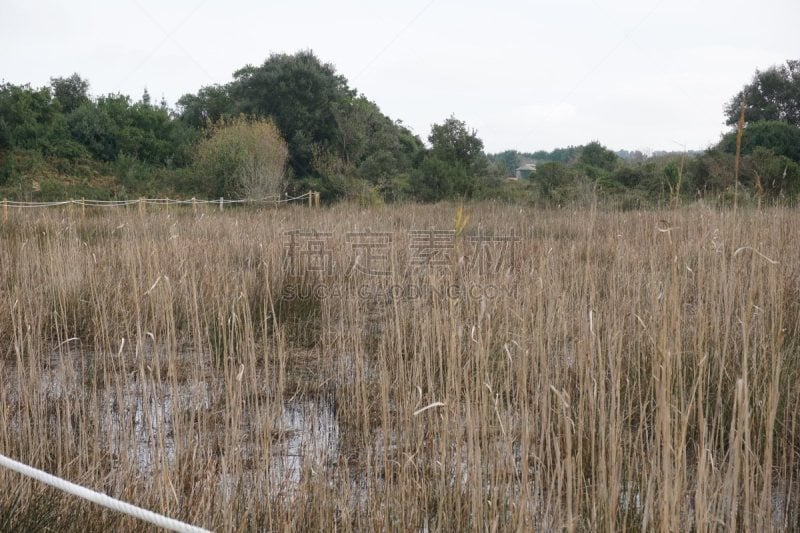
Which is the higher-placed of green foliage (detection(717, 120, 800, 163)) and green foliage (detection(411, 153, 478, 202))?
green foliage (detection(717, 120, 800, 163))

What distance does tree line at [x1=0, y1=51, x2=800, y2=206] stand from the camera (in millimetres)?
12438

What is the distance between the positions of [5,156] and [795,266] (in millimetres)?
15633

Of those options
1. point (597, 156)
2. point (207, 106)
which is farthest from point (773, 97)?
point (207, 106)

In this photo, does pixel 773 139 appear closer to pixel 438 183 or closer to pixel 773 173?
pixel 773 173

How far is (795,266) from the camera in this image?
9.80ft

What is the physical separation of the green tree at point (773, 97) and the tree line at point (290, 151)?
0.15ft

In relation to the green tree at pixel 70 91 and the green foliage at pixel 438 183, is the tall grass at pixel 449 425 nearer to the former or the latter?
the green foliage at pixel 438 183

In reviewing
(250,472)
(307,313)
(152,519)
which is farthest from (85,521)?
(307,313)

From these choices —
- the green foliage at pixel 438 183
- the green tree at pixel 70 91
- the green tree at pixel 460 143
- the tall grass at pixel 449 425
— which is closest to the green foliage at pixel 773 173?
the green foliage at pixel 438 183

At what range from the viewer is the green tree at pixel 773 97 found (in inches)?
683

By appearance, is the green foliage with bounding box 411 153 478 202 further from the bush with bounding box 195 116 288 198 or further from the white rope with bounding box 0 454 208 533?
the white rope with bounding box 0 454 208 533

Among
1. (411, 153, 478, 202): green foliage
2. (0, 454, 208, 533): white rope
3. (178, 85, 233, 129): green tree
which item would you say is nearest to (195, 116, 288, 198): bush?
(411, 153, 478, 202): green foliage

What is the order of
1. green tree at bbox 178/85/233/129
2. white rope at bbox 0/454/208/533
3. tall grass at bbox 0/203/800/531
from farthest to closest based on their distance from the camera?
green tree at bbox 178/85/233/129 → tall grass at bbox 0/203/800/531 → white rope at bbox 0/454/208/533

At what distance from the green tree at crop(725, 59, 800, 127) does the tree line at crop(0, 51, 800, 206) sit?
5 cm
